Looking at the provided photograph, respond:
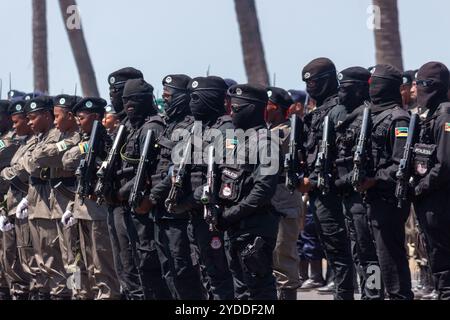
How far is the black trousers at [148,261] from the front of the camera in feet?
38.5

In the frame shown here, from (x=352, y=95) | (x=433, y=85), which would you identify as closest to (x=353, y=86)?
(x=352, y=95)

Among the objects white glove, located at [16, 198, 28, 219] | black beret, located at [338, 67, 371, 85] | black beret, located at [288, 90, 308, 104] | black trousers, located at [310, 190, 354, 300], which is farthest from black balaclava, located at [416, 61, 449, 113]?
white glove, located at [16, 198, 28, 219]

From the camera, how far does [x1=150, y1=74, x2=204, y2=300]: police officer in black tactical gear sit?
11312 millimetres

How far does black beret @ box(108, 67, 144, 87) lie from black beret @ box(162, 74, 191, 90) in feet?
2.37

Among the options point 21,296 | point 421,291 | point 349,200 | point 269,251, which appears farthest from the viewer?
point 21,296

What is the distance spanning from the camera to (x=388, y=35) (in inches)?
746

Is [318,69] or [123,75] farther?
[123,75]

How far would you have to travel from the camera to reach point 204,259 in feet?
36.2

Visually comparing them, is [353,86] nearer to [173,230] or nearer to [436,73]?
[436,73]

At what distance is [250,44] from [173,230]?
11291 mm

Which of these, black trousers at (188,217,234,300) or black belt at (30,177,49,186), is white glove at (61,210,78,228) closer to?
black belt at (30,177,49,186)

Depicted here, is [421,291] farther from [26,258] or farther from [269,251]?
[26,258]
